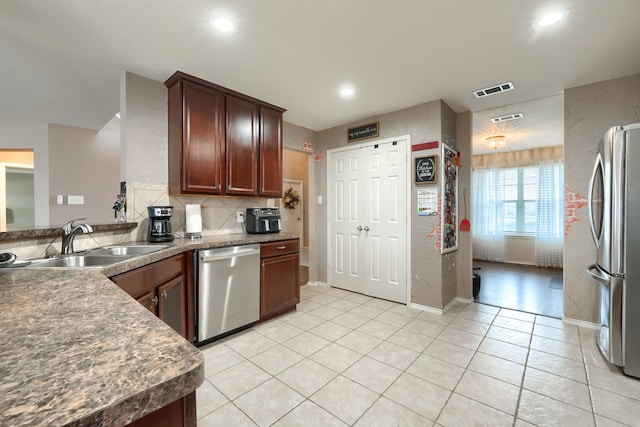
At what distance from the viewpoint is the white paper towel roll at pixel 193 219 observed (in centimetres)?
268

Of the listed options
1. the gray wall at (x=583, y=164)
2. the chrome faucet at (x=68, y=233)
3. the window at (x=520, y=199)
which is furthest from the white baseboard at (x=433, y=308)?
the window at (x=520, y=199)

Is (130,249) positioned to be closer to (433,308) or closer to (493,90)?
(433,308)

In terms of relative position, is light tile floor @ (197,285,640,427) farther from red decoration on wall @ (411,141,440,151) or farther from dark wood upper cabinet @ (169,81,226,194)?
red decoration on wall @ (411,141,440,151)

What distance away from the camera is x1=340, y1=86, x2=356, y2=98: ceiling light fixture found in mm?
2846

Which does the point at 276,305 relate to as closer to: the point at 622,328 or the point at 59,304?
the point at 59,304

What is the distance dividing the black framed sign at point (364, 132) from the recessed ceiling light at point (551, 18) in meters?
1.91

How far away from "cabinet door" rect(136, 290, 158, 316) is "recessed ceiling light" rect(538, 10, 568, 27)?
3.13 metres

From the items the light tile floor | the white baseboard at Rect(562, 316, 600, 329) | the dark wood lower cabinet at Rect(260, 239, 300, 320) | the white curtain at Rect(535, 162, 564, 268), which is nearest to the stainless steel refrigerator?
the light tile floor

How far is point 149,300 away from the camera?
1824 mm

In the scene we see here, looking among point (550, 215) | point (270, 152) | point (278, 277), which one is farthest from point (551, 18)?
point (550, 215)

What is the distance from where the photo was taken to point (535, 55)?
→ 7.33 feet

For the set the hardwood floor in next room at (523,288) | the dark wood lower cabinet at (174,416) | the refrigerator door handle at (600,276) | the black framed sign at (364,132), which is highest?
the black framed sign at (364,132)

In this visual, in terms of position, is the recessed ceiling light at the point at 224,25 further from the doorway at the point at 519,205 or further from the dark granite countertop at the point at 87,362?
the doorway at the point at 519,205

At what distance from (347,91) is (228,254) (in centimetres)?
203
